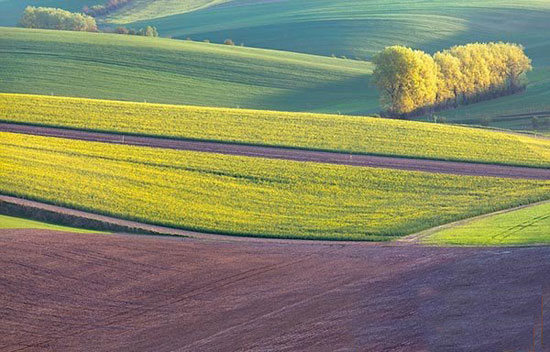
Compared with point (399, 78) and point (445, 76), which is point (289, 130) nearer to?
point (399, 78)

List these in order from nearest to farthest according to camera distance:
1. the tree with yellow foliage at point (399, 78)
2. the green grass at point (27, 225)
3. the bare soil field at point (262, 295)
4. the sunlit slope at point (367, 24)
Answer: the bare soil field at point (262, 295) → the green grass at point (27, 225) → the tree with yellow foliage at point (399, 78) → the sunlit slope at point (367, 24)

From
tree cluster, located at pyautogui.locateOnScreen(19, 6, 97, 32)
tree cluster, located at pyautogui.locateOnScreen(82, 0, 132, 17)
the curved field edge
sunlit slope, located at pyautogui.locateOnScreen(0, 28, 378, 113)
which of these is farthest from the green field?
tree cluster, located at pyautogui.locateOnScreen(82, 0, 132, 17)

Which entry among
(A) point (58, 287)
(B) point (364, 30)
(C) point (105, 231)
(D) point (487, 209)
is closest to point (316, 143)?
(D) point (487, 209)

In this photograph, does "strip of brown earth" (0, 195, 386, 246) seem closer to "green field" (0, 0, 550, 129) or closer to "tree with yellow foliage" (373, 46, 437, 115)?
"green field" (0, 0, 550, 129)

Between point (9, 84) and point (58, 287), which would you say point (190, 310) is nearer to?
point (58, 287)

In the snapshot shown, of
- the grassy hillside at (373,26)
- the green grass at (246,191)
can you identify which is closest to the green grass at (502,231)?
the green grass at (246,191)

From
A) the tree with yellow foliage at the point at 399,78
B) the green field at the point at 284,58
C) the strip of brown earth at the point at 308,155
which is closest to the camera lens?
the strip of brown earth at the point at 308,155

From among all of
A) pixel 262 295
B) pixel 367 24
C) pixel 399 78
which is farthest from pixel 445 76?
pixel 262 295

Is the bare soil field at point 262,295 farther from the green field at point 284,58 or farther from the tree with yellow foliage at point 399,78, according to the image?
the green field at point 284,58
